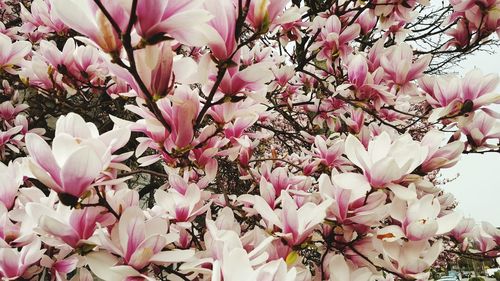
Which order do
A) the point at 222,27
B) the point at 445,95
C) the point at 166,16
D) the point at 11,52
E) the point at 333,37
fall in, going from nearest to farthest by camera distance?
the point at 166,16
the point at 222,27
the point at 445,95
the point at 11,52
the point at 333,37

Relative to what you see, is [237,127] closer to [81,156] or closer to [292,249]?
[292,249]

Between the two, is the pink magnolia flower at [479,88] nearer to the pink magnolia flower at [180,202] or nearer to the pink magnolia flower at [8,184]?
the pink magnolia flower at [180,202]

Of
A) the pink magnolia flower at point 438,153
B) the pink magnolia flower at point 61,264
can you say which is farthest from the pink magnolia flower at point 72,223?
the pink magnolia flower at point 438,153

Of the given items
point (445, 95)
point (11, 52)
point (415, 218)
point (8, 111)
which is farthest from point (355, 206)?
point (8, 111)

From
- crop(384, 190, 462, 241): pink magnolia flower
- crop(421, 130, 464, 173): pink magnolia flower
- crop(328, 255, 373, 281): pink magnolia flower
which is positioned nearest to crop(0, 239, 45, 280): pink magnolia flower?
crop(328, 255, 373, 281): pink magnolia flower

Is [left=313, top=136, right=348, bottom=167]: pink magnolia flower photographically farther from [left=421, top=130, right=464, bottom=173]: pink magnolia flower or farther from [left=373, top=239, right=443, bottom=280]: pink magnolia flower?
[left=373, top=239, right=443, bottom=280]: pink magnolia flower

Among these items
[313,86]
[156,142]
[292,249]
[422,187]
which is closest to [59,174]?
[156,142]

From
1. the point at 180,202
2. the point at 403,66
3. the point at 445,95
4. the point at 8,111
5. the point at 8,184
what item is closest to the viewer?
the point at 8,184

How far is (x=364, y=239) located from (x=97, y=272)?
542 millimetres

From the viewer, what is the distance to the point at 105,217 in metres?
0.77

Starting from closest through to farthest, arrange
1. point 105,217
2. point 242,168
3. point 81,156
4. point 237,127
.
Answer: point 81,156 < point 105,217 < point 237,127 < point 242,168

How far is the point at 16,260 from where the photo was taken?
0.78 m

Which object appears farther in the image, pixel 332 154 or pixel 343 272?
pixel 332 154

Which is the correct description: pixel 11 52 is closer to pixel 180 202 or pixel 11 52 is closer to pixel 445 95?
pixel 180 202
